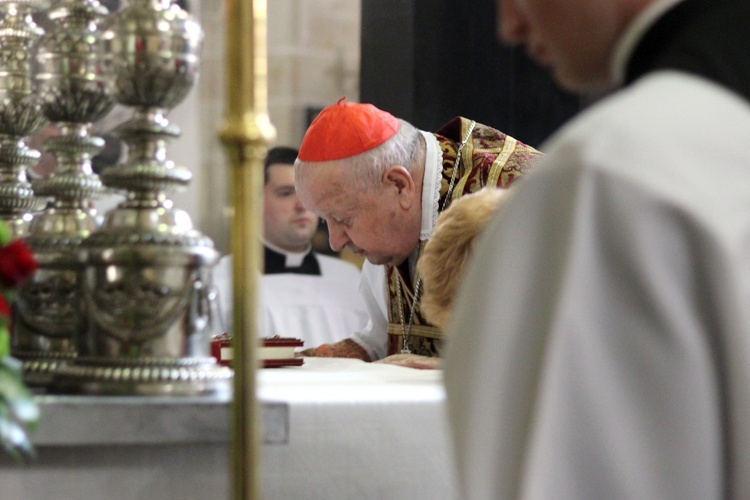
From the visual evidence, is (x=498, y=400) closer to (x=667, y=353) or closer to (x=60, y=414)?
(x=667, y=353)

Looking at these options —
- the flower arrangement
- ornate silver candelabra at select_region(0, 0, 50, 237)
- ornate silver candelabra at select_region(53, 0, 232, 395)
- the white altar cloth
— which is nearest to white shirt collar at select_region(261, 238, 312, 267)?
ornate silver candelabra at select_region(0, 0, 50, 237)

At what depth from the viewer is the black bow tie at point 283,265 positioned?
7645 millimetres

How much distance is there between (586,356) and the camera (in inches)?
45.1

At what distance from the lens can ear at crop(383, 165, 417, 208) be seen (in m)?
4.23

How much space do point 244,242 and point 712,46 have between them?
1.83 feet

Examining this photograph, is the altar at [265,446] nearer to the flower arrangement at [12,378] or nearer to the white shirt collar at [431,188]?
the flower arrangement at [12,378]

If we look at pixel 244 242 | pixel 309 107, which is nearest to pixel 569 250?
pixel 244 242

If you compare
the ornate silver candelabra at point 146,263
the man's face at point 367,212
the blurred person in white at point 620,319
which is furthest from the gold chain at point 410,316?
the blurred person in white at point 620,319

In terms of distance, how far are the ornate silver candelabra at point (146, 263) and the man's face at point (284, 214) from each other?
5741 millimetres

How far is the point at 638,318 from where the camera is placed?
1.14m

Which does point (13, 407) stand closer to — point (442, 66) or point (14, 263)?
point (14, 263)

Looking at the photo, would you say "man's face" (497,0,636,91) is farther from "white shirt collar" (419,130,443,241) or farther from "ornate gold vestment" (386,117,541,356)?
"white shirt collar" (419,130,443,241)

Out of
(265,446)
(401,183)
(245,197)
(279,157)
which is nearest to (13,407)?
(245,197)

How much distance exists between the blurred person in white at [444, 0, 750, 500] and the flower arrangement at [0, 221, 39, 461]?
1.57 feet
